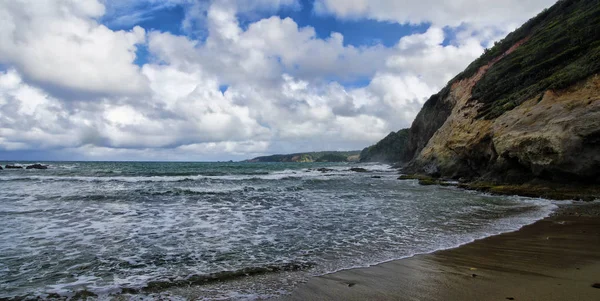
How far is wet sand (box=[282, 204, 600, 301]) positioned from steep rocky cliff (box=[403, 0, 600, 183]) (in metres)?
11.8

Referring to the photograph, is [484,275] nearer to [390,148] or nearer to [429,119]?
[429,119]

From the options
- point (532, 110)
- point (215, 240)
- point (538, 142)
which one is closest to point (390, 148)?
point (532, 110)

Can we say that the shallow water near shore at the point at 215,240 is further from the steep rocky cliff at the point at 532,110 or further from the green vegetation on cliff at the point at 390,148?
the green vegetation on cliff at the point at 390,148

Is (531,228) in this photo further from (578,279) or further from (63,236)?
(63,236)

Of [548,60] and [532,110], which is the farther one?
[548,60]

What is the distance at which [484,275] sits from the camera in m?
5.82

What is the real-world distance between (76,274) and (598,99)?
80.0 ft

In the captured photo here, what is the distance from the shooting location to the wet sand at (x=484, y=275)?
4961mm

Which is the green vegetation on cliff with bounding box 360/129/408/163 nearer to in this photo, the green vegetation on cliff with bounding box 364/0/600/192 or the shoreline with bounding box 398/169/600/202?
the green vegetation on cliff with bounding box 364/0/600/192

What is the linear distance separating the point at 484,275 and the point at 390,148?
125192 mm

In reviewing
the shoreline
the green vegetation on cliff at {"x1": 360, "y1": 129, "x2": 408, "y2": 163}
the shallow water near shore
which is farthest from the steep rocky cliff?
the green vegetation on cliff at {"x1": 360, "y1": 129, "x2": 408, "y2": 163}

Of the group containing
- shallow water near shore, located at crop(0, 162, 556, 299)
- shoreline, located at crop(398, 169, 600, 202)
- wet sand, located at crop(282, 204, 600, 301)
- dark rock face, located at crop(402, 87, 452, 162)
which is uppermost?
dark rock face, located at crop(402, 87, 452, 162)

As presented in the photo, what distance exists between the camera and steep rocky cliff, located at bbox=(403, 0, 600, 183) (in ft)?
58.3

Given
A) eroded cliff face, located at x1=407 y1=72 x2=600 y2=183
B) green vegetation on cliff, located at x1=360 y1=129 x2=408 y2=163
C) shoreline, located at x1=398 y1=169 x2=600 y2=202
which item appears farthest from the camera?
green vegetation on cliff, located at x1=360 y1=129 x2=408 y2=163
